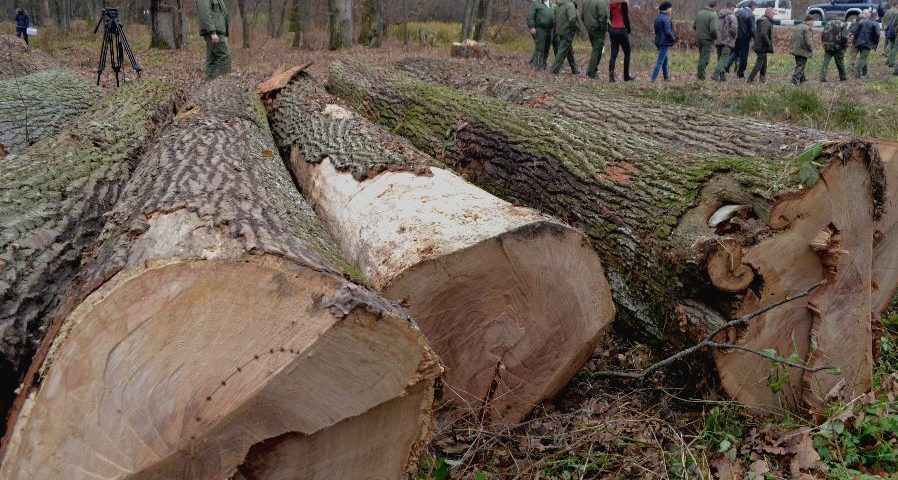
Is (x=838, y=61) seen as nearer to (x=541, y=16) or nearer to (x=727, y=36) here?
(x=727, y=36)

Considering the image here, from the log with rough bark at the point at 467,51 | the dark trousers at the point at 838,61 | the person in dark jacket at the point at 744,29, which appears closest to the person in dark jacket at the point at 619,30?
the person in dark jacket at the point at 744,29

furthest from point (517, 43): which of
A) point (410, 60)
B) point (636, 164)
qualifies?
point (636, 164)

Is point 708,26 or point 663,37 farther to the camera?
point 708,26

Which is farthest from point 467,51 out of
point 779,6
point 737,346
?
point 779,6

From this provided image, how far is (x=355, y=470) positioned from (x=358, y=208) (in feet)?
5.74

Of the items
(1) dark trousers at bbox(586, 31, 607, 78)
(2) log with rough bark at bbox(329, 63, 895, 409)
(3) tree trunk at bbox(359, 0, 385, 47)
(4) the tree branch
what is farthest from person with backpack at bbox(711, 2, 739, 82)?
(4) the tree branch

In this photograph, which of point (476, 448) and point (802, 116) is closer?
point (476, 448)

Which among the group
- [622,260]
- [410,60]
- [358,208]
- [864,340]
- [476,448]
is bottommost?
[476,448]

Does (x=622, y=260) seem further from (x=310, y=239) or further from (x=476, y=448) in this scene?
(x=310, y=239)

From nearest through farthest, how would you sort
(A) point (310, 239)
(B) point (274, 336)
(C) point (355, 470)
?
(B) point (274, 336)
(C) point (355, 470)
(A) point (310, 239)

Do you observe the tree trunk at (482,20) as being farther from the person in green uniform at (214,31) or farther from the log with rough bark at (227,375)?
the log with rough bark at (227,375)

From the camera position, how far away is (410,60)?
30.3 ft

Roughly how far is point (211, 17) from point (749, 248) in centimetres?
941

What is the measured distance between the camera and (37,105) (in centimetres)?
633
